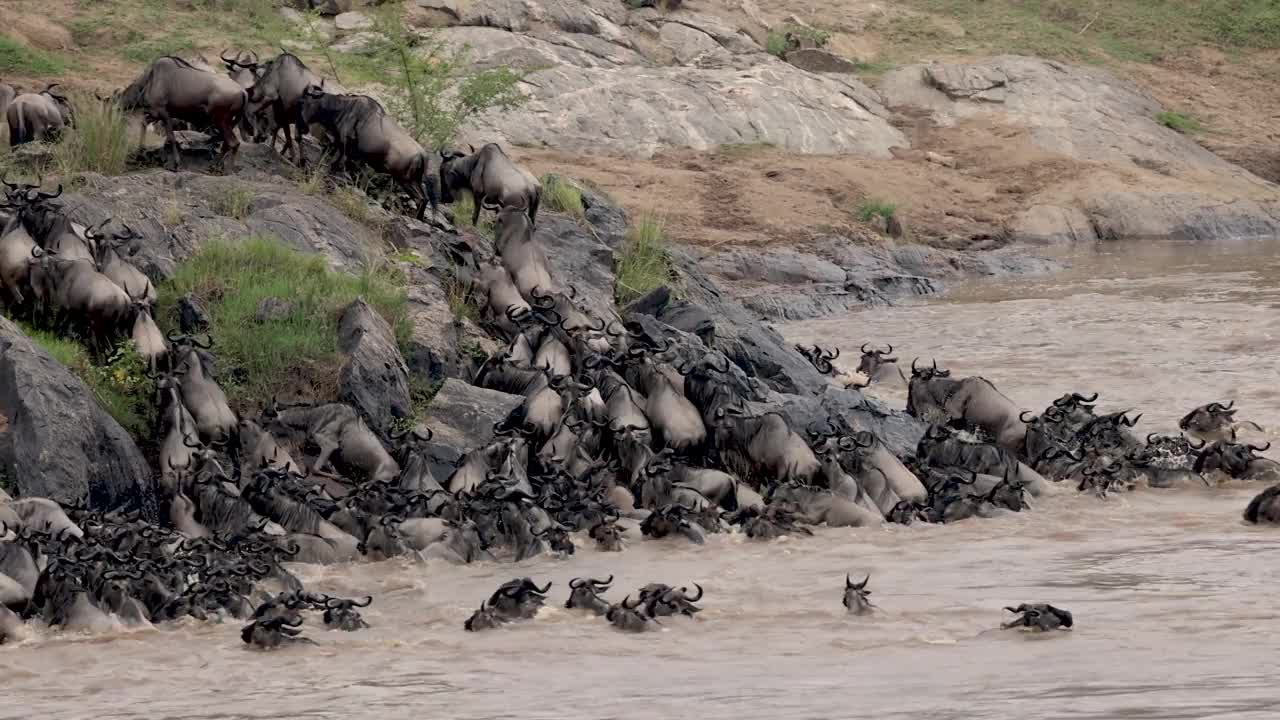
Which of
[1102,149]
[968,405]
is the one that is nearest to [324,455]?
[968,405]

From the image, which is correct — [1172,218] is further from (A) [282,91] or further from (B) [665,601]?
(B) [665,601]

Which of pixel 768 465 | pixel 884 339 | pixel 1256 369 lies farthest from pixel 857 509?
pixel 884 339

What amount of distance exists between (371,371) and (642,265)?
4.84m

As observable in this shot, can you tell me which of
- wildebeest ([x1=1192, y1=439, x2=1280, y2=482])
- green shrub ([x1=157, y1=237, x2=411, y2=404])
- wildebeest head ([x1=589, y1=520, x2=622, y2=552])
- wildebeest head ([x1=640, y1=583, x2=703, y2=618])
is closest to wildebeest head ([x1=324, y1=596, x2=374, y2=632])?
wildebeest head ([x1=640, y1=583, x2=703, y2=618])

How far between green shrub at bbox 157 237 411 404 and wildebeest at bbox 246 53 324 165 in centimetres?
177

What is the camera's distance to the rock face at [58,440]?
1027 cm

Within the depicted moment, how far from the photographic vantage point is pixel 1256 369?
16.2 metres

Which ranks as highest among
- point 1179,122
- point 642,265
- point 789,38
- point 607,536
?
point 607,536

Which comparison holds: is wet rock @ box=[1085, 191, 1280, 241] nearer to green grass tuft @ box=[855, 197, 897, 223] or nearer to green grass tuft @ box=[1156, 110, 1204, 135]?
green grass tuft @ box=[1156, 110, 1204, 135]

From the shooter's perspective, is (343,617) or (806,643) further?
(343,617)

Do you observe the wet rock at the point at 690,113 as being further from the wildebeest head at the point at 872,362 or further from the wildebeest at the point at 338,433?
the wildebeest at the point at 338,433

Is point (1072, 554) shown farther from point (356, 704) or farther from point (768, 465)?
point (356, 704)

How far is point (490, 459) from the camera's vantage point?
11164mm

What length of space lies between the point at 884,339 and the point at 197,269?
8.34 metres
